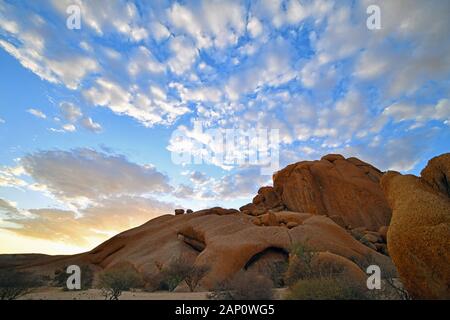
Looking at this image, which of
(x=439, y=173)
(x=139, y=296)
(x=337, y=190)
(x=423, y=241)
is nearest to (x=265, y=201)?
(x=337, y=190)

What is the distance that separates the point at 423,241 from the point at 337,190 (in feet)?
113

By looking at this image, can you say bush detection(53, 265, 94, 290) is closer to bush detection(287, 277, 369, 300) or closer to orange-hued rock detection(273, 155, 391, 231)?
bush detection(287, 277, 369, 300)

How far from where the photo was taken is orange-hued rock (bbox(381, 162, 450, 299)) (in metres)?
6.59

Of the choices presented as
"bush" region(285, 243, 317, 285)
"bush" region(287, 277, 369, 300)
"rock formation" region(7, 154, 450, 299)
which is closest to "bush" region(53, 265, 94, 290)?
"rock formation" region(7, 154, 450, 299)

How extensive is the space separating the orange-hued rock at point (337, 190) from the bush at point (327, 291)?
2974 cm

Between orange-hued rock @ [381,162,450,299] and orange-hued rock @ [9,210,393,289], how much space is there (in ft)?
33.8

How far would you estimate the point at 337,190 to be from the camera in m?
39.4

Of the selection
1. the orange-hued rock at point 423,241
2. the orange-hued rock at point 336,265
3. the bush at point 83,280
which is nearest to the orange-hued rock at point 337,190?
the orange-hued rock at point 336,265

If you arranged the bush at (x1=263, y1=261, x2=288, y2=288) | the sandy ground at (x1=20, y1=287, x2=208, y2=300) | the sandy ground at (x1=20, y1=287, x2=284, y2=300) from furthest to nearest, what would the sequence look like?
A: the bush at (x1=263, y1=261, x2=288, y2=288)
the sandy ground at (x1=20, y1=287, x2=208, y2=300)
the sandy ground at (x1=20, y1=287, x2=284, y2=300)

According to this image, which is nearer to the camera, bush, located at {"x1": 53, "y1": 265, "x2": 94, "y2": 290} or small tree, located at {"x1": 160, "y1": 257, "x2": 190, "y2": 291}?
small tree, located at {"x1": 160, "y1": 257, "x2": 190, "y2": 291}

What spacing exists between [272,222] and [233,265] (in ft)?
27.0

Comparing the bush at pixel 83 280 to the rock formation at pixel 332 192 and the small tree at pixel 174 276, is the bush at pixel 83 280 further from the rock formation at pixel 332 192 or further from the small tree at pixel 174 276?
the rock formation at pixel 332 192
